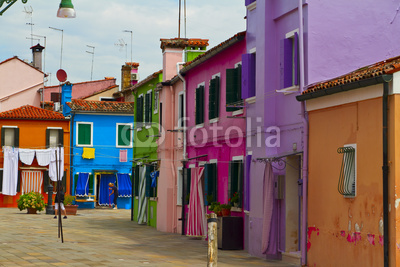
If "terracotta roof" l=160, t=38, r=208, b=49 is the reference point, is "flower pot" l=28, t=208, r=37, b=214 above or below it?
below

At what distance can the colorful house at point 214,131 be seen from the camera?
20.7 meters

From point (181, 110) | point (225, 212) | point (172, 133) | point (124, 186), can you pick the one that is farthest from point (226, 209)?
point (124, 186)

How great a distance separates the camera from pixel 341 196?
46.3 ft

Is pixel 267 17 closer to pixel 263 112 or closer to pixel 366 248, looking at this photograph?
pixel 263 112

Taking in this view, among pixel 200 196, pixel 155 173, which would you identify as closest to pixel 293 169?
pixel 200 196

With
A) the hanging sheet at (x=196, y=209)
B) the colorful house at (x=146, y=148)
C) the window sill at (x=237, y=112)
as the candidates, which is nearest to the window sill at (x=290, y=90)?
the window sill at (x=237, y=112)

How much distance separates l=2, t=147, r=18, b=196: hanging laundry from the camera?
44.7m

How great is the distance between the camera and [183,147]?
26.6 m

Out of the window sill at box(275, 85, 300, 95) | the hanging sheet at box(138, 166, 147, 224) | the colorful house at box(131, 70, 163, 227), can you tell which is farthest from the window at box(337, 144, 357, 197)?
the hanging sheet at box(138, 166, 147, 224)

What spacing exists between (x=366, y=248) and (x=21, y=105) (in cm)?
4238

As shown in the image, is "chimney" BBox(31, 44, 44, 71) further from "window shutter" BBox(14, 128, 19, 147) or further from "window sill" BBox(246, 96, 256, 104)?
"window sill" BBox(246, 96, 256, 104)

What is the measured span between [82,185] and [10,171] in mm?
4348

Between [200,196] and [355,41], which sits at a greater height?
[355,41]

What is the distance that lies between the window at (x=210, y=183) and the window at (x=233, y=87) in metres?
2.62
